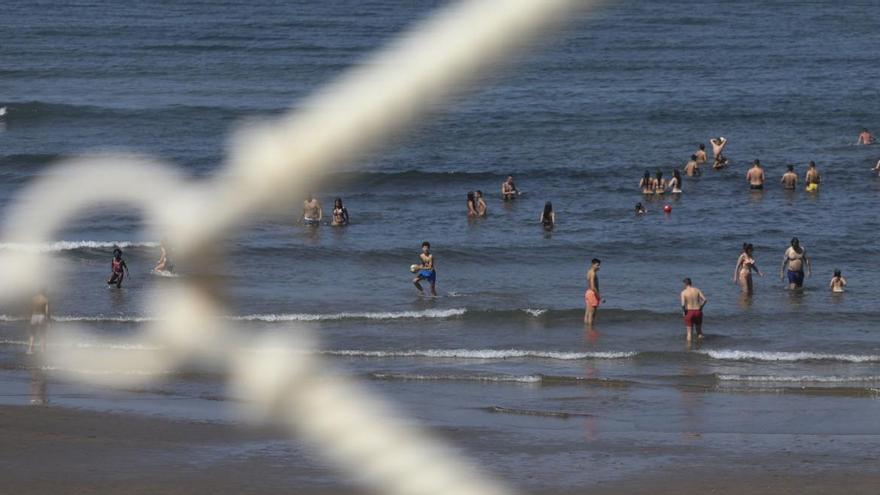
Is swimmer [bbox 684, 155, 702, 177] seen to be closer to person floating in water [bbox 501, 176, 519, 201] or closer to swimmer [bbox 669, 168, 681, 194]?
swimmer [bbox 669, 168, 681, 194]

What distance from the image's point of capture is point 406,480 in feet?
64.2

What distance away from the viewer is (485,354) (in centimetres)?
2828

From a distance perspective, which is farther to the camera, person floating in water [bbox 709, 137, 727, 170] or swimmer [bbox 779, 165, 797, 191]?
person floating in water [bbox 709, 137, 727, 170]

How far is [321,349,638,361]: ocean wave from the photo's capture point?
28.1 metres

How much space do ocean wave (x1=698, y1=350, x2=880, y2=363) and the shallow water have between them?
0.24 feet

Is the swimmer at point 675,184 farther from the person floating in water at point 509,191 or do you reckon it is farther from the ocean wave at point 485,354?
the ocean wave at point 485,354

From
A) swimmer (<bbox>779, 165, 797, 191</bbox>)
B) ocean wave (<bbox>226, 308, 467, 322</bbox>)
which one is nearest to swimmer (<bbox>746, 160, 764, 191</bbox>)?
swimmer (<bbox>779, 165, 797, 191</bbox>)

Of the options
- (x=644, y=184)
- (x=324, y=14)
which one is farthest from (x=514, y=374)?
(x=324, y=14)

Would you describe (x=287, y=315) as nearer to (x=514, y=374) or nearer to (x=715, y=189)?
(x=514, y=374)

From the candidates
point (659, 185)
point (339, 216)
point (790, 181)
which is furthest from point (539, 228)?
point (790, 181)

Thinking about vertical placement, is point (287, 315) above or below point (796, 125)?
below

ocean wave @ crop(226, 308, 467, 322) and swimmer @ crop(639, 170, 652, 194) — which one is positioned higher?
swimmer @ crop(639, 170, 652, 194)

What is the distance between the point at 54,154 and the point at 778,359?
107 feet

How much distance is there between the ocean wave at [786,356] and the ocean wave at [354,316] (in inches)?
232
